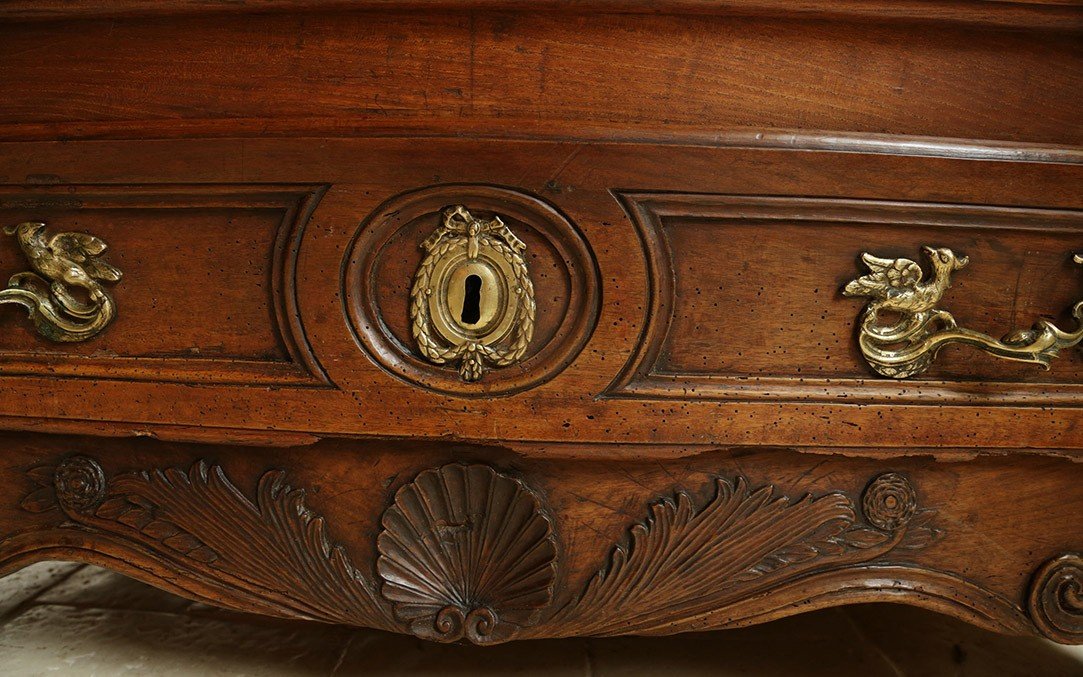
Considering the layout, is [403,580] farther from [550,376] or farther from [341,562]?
[550,376]

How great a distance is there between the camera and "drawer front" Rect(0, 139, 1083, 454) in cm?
66

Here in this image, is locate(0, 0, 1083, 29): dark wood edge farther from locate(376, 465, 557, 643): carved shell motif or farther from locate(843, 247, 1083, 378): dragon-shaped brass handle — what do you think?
locate(376, 465, 557, 643): carved shell motif

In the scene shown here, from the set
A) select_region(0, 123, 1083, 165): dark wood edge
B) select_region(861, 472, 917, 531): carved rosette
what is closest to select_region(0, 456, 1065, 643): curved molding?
select_region(861, 472, 917, 531): carved rosette

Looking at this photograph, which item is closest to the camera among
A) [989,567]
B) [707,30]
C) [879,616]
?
[707,30]

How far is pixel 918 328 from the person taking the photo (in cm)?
68

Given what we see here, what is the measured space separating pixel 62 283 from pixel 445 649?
0.56 m

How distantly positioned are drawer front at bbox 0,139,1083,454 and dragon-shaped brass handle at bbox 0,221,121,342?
2 centimetres

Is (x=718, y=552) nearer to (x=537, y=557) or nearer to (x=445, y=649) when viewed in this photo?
(x=537, y=557)

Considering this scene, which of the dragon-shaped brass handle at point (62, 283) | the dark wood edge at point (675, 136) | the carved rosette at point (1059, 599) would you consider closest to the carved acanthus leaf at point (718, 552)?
the carved rosette at point (1059, 599)

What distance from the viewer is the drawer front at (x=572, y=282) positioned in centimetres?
66

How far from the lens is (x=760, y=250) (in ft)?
2.21

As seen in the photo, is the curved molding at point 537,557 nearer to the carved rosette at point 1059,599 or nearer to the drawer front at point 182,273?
the carved rosette at point 1059,599

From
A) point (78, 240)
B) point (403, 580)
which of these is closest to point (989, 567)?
point (403, 580)

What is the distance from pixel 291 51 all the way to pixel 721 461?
0.49m
